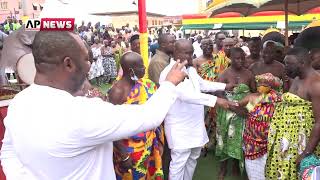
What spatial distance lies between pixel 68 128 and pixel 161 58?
3.11 m

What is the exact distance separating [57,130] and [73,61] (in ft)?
1.03

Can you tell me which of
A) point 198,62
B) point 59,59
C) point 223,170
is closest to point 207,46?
point 198,62

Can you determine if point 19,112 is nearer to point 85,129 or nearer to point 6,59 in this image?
point 85,129

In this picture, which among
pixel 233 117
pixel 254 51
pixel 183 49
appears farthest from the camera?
pixel 254 51

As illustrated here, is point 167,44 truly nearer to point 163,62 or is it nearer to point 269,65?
point 163,62

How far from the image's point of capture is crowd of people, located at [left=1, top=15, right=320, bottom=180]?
5.10 feet

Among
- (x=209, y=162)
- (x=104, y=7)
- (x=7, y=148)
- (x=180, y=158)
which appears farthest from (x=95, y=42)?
(x=7, y=148)

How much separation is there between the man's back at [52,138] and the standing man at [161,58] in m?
2.67

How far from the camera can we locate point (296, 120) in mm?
2994

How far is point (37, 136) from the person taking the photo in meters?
1.53

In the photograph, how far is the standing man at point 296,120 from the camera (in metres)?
2.85

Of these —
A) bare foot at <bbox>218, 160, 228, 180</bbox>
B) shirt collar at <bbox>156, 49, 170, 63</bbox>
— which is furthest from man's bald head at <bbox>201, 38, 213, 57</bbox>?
bare foot at <bbox>218, 160, 228, 180</bbox>

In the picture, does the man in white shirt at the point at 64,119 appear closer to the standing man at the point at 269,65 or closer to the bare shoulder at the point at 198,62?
the standing man at the point at 269,65

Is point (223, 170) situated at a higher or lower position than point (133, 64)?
lower
